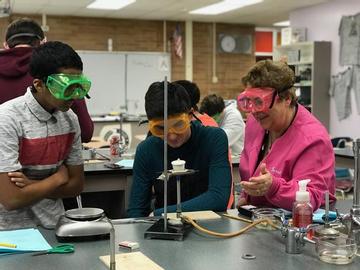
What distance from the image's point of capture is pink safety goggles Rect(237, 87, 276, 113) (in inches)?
76.8

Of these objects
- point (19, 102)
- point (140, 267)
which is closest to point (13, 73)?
point (19, 102)

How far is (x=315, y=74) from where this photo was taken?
7.75m

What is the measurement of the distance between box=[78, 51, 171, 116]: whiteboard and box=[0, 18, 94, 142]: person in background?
6504 millimetres

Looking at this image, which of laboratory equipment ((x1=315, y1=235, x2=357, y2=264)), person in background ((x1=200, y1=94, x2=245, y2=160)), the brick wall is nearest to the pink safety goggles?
laboratory equipment ((x1=315, y1=235, x2=357, y2=264))

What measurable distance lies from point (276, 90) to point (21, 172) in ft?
3.36

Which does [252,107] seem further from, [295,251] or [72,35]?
[72,35]

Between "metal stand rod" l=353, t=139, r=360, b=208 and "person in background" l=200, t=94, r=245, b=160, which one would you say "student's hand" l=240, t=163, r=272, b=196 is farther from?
"person in background" l=200, t=94, r=245, b=160

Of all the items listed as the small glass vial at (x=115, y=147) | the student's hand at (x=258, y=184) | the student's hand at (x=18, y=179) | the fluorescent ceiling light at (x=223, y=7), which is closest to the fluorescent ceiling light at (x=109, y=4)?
the fluorescent ceiling light at (x=223, y=7)

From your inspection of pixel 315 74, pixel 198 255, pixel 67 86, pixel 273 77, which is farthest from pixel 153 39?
pixel 198 255

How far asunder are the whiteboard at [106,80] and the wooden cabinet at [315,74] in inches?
131

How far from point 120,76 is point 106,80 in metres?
0.29

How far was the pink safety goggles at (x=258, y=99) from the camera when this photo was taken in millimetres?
1950

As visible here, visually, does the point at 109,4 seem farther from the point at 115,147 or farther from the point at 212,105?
the point at 115,147

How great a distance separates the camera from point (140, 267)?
1.32m
